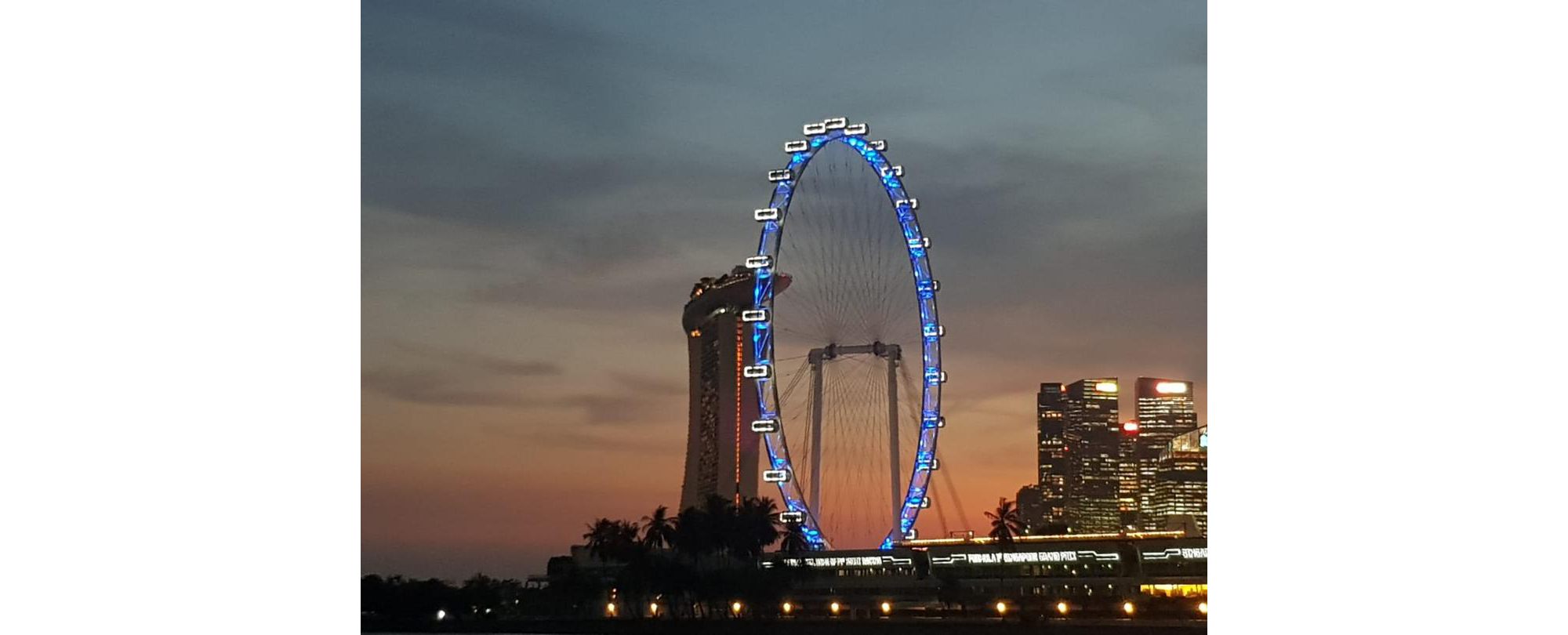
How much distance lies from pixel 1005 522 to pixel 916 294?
13.7m

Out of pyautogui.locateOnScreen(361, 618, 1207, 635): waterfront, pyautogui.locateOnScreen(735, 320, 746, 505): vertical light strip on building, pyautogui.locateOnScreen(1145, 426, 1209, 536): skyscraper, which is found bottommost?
pyautogui.locateOnScreen(361, 618, 1207, 635): waterfront

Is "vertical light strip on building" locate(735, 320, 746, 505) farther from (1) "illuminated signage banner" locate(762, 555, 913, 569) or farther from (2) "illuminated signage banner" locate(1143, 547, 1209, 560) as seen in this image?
(2) "illuminated signage banner" locate(1143, 547, 1209, 560)

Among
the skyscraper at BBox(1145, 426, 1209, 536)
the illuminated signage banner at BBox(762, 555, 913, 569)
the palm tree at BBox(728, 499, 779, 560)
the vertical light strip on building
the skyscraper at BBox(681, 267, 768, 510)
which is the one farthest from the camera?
the vertical light strip on building

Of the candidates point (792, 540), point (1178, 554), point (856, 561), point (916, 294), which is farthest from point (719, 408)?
point (916, 294)

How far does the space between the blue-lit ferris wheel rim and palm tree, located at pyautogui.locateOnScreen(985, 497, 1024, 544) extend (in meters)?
10.8

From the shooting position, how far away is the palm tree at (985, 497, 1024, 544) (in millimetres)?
30750

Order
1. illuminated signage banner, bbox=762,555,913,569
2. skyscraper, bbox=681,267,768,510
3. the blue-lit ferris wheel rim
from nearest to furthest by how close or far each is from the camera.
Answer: the blue-lit ferris wheel rim → illuminated signage banner, bbox=762,555,913,569 → skyscraper, bbox=681,267,768,510

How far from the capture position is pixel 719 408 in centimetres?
3862

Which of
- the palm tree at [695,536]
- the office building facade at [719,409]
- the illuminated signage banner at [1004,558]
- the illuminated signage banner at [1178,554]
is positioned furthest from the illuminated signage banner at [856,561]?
the office building facade at [719,409]

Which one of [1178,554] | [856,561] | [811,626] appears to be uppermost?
[1178,554]

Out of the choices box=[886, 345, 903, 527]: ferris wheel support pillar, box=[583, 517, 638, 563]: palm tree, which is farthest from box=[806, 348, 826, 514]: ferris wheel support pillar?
box=[583, 517, 638, 563]: palm tree

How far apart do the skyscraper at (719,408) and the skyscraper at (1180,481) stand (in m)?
9.19

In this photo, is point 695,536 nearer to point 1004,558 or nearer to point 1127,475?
point 1004,558
